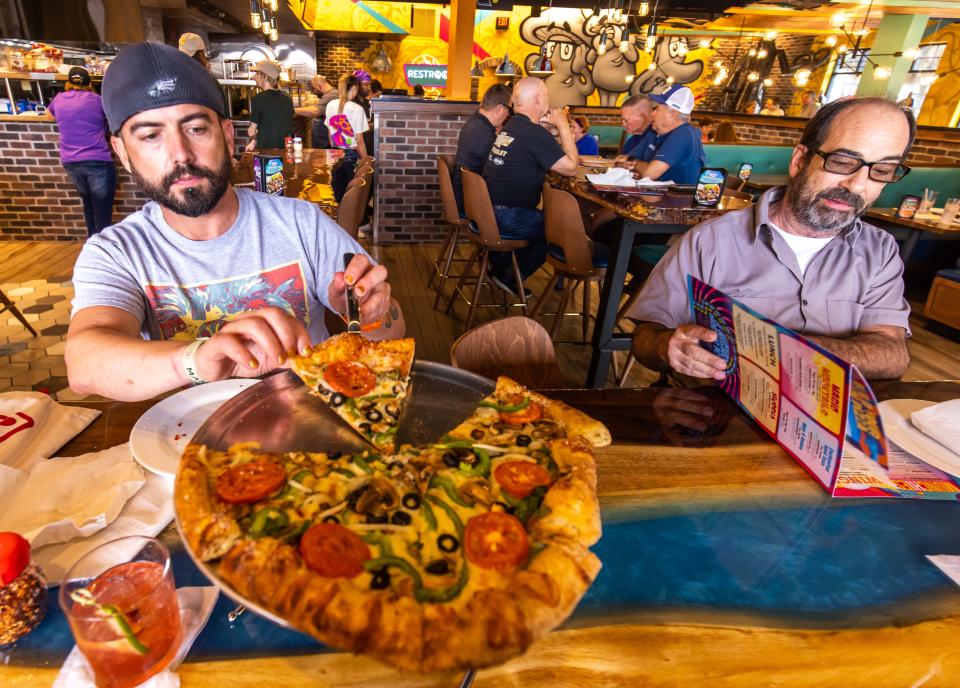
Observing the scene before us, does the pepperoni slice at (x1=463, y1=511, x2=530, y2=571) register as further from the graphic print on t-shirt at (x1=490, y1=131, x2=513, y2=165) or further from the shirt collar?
the graphic print on t-shirt at (x1=490, y1=131, x2=513, y2=165)

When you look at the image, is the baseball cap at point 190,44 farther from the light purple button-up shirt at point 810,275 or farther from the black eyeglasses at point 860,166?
the black eyeglasses at point 860,166

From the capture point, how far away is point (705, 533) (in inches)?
45.8

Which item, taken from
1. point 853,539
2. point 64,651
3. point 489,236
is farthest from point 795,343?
point 489,236

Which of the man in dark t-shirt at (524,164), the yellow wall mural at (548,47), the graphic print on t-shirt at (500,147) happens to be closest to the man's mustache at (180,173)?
the man in dark t-shirt at (524,164)

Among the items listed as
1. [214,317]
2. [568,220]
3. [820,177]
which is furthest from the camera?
[568,220]

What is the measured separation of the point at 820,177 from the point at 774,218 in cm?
24

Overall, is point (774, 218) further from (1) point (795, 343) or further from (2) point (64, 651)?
(2) point (64, 651)

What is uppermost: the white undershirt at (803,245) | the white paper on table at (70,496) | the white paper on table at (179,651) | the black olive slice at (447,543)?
A: the white undershirt at (803,245)

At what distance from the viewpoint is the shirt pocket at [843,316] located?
205 centimetres

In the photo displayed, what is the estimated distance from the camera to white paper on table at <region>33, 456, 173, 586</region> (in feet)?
3.01

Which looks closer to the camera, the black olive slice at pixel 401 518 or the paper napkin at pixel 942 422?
the black olive slice at pixel 401 518

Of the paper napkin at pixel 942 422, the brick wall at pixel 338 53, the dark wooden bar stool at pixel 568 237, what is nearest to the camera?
the paper napkin at pixel 942 422

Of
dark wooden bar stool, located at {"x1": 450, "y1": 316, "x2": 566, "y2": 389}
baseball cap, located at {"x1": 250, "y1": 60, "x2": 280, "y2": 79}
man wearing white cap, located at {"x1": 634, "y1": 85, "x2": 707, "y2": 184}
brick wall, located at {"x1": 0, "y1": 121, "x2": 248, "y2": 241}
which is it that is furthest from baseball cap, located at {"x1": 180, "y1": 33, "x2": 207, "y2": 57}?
dark wooden bar stool, located at {"x1": 450, "y1": 316, "x2": 566, "y2": 389}

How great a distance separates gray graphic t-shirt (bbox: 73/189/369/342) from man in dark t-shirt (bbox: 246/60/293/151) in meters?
5.44
